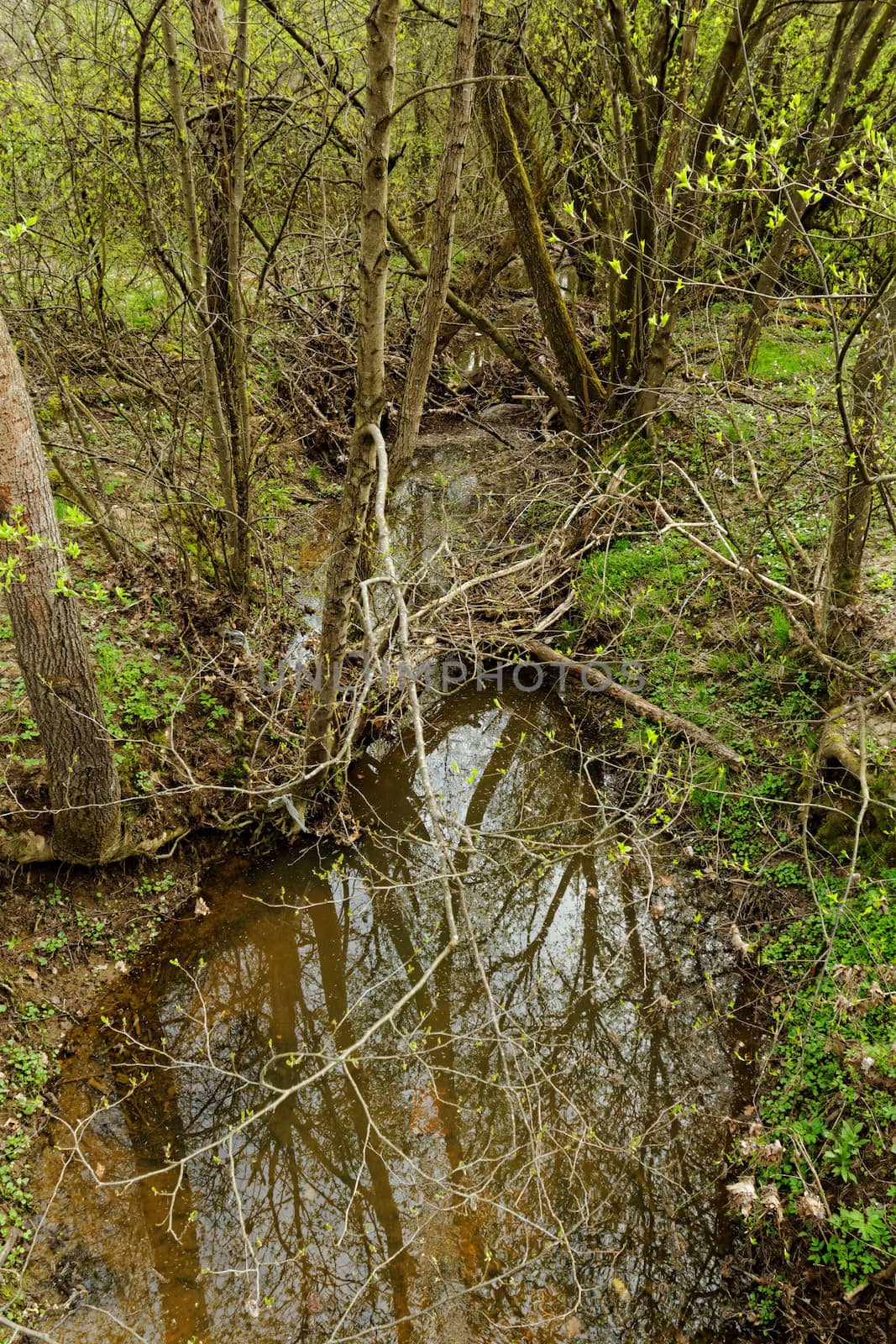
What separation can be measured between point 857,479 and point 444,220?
2.99 meters

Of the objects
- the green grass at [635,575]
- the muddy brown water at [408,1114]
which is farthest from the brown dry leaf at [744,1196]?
the green grass at [635,575]

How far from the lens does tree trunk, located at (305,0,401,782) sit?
3.06 metres

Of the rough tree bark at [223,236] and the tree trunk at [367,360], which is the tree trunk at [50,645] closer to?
the tree trunk at [367,360]

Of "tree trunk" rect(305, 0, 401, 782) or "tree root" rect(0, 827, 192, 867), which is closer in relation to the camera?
"tree trunk" rect(305, 0, 401, 782)

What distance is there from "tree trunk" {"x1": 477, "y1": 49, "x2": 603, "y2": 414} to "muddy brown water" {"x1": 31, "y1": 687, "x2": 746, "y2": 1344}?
4928 millimetres

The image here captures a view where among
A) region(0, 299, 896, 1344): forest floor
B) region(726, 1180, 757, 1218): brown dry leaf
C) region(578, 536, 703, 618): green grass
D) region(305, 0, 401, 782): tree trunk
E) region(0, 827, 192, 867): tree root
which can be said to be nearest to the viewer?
region(305, 0, 401, 782): tree trunk

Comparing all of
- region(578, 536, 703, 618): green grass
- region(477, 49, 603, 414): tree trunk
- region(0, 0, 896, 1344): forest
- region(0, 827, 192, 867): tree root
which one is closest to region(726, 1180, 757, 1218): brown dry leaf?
region(0, 0, 896, 1344): forest

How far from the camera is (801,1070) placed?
382 centimetres

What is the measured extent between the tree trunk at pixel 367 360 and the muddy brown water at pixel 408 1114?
1.12 metres

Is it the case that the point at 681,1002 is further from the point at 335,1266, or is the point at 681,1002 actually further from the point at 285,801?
the point at 285,801

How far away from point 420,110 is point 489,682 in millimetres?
8559

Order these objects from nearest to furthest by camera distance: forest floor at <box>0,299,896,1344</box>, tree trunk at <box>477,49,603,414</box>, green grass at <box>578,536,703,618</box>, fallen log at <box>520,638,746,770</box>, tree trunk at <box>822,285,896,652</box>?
forest floor at <box>0,299,896,1344</box>, tree trunk at <box>822,285,896,652</box>, fallen log at <box>520,638,746,770</box>, green grass at <box>578,536,703,618</box>, tree trunk at <box>477,49,603,414</box>

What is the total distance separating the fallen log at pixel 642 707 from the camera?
5352 mm

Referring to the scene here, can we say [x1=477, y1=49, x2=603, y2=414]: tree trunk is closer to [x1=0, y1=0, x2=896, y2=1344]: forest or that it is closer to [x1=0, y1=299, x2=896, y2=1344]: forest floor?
[x1=0, y1=0, x2=896, y2=1344]: forest
